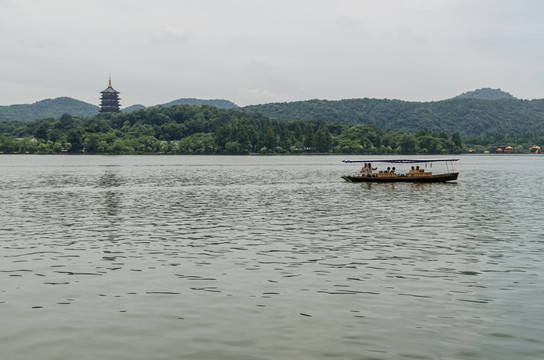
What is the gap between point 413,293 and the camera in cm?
1933

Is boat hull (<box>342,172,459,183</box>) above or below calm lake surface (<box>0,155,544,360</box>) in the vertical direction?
above

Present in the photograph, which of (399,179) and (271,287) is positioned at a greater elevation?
(399,179)

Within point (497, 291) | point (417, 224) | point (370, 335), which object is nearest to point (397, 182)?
point (417, 224)

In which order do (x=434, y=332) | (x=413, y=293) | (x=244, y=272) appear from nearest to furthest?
(x=434, y=332)
(x=413, y=293)
(x=244, y=272)

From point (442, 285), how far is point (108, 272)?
13.2m

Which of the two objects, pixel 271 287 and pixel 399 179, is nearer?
pixel 271 287

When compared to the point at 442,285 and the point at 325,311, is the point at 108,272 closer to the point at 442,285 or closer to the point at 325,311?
the point at 325,311

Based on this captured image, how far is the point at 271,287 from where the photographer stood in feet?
66.4

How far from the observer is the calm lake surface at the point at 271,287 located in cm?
1449

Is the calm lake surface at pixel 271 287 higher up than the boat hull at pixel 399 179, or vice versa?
the boat hull at pixel 399 179

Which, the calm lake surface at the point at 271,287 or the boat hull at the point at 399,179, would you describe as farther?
the boat hull at the point at 399,179

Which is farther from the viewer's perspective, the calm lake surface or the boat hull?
the boat hull

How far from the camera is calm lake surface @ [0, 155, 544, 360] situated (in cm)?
1449

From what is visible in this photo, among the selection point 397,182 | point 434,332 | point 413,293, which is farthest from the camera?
point 397,182
